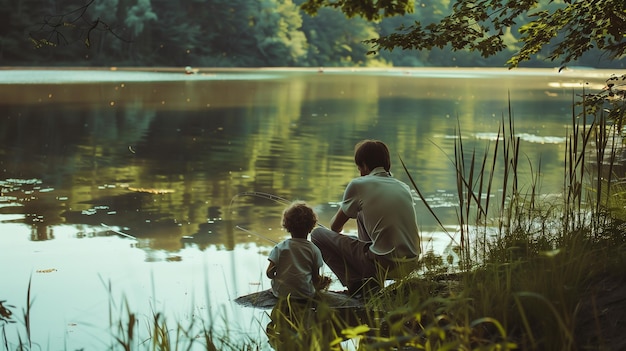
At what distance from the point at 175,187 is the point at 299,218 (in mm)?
5279

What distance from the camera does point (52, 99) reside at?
2502 centimetres

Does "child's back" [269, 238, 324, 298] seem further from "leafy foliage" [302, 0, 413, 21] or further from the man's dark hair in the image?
"leafy foliage" [302, 0, 413, 21]

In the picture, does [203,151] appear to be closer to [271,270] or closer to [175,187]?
[175,187]

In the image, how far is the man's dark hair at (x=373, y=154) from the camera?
5.46 metres

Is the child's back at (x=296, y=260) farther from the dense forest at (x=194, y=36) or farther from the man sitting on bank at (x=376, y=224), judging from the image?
the dense forest at (x=194, y=36)

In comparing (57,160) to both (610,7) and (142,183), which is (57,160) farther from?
(610,7)

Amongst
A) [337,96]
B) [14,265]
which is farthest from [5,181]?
[337,96]

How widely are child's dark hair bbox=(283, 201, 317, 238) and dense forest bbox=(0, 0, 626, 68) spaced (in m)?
42.3

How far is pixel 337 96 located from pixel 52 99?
10.5m

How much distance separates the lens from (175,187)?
10383mm

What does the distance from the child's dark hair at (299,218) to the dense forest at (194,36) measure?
42.3 meters

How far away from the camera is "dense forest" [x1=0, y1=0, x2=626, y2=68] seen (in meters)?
56.7

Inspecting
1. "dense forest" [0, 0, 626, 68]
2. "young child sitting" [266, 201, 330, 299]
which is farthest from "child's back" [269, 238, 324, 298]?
"dense forest" [0, 0, 626, 68]

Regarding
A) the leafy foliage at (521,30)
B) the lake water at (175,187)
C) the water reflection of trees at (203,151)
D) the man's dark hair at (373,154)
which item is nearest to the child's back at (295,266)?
the lake water at (175,187)
